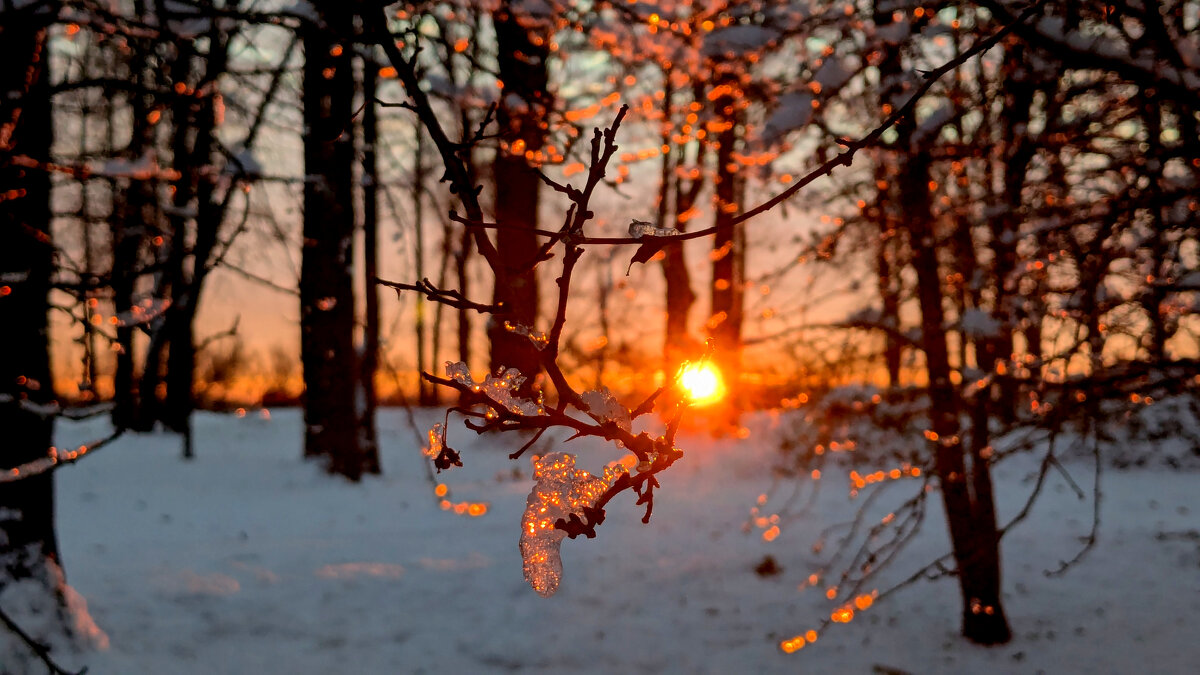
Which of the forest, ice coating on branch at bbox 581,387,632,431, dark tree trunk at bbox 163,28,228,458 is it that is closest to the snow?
the forest

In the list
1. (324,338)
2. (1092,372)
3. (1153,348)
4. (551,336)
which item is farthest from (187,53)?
(324,338)

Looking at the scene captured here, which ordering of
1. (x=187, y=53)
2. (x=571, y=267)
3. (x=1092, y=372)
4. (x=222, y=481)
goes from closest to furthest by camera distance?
(x=571, y=267)
(x=187, y=53)
(x=1092, y=372)
(x=222, y=481)

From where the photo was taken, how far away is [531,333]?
1.09 meters

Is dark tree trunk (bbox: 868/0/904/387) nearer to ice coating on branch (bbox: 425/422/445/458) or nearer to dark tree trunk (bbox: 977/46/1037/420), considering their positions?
dark tree trunk (bbox: 977/46/1037/420)

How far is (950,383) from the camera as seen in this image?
5.94 metres

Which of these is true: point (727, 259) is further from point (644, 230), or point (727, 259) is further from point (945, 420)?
point (644, 230)

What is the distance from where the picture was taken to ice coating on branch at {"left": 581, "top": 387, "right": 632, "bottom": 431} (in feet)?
3.73

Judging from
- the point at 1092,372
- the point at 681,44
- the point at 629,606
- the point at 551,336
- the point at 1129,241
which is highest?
the point at 681,44

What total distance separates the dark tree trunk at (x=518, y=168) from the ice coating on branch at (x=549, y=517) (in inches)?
5.4

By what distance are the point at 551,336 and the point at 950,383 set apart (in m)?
5.44

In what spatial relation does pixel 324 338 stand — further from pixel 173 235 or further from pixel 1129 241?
pixel 1129 241

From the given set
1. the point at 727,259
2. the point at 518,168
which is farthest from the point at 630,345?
the point at 727,259

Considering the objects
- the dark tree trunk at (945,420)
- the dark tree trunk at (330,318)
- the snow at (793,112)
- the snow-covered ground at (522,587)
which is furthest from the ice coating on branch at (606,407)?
the dark tree trunk at (330,318)

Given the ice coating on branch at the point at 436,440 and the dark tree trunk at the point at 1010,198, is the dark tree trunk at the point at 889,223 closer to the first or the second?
the dark tree trunk at the point at 1010,198
